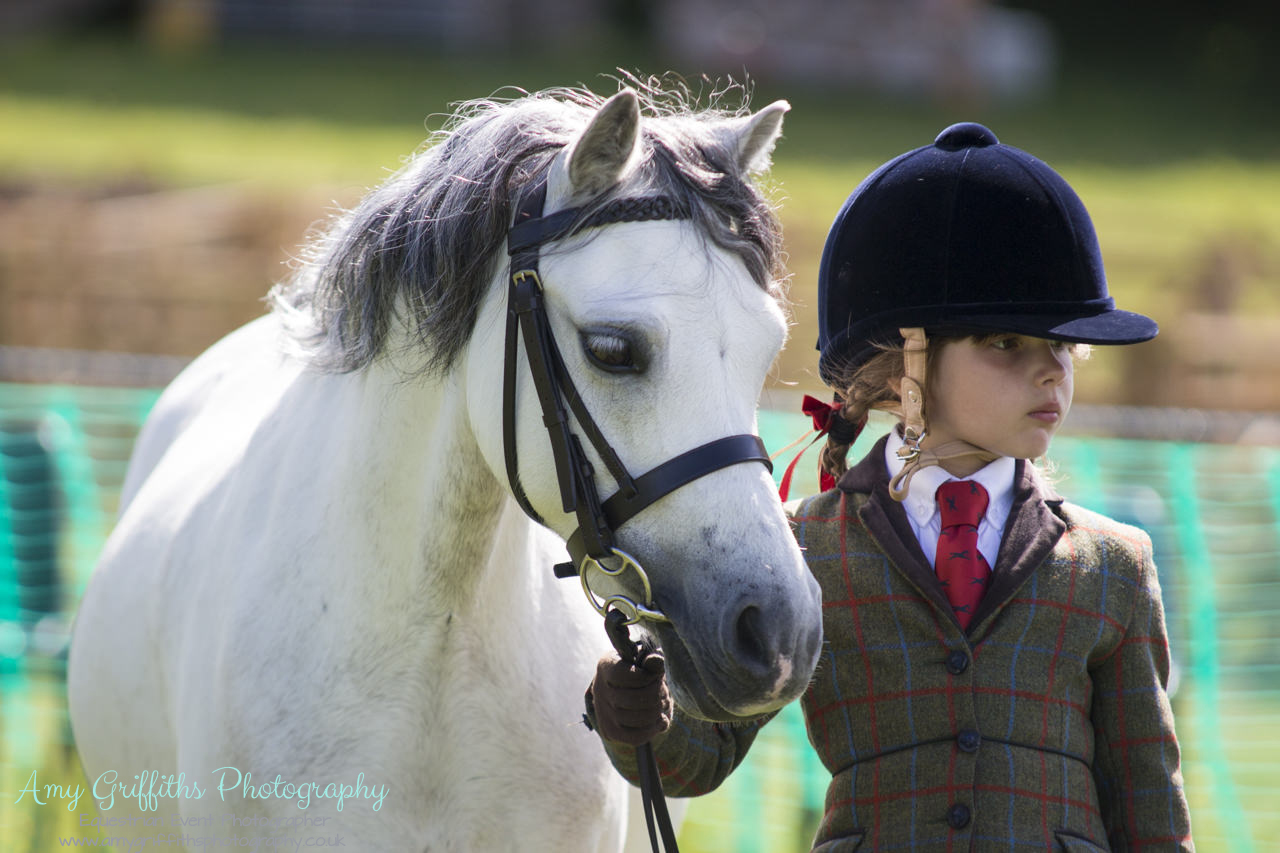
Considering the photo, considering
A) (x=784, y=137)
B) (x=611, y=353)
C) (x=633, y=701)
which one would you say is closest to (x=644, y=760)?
(x=633, y=701)

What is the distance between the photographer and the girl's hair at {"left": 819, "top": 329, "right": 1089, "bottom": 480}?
6.04 ft

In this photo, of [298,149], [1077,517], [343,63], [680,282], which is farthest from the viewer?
[343,63]

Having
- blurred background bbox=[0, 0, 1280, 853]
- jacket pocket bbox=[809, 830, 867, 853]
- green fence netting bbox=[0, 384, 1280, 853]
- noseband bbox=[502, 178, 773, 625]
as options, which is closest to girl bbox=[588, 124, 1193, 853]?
jacket pocket bbox=[809, 830, 867, 853]

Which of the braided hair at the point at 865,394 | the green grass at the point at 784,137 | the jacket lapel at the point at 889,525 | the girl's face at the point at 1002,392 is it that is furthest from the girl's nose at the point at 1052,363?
the green grass at the point at 784,137

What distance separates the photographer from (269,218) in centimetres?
1038

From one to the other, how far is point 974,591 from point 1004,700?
0.16 metres

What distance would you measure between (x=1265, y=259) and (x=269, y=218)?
9534 mm

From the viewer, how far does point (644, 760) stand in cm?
173

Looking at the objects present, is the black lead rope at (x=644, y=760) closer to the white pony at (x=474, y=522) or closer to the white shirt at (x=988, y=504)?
the white pony at (x=474, y=522)

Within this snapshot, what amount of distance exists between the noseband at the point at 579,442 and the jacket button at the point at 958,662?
0.37m

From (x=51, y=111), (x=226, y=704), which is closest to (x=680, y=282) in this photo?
(x=226, y=704)

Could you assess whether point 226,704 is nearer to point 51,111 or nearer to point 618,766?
point 618,766

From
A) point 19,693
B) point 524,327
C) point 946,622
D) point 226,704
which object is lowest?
point 19,693

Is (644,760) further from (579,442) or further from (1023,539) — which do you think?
(1023,539)
